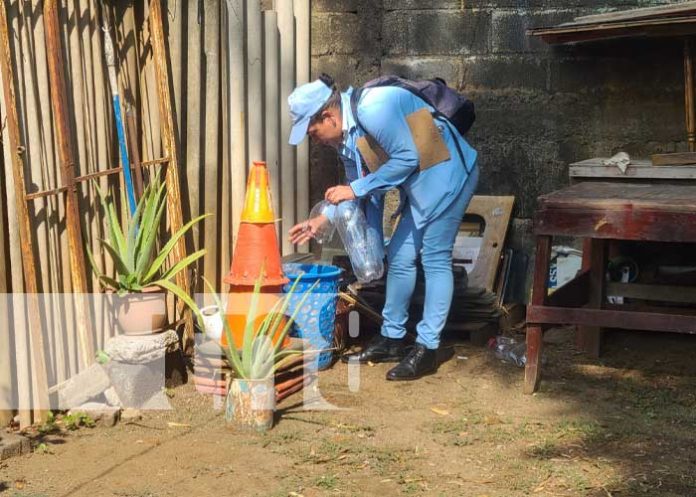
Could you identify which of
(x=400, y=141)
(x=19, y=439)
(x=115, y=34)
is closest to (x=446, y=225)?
(x=400, y=141)

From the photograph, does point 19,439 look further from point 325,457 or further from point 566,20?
point 566,20

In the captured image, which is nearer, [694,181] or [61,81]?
[61,81]

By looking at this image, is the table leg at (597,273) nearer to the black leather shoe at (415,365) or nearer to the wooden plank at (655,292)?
the wooden plank at (655,292)

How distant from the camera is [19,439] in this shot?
4930 mm

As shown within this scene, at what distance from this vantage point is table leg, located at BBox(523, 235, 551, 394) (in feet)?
18.3

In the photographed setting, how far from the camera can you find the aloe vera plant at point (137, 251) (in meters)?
5.64

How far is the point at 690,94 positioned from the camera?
6.48 meters

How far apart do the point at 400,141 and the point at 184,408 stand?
1.91m

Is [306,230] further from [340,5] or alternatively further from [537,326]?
[340,5]

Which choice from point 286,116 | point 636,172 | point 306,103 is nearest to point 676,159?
point 636,172

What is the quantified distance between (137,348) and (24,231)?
3.01 feet

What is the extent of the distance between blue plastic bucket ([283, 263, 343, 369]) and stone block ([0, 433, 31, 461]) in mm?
1772

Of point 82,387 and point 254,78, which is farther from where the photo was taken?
point 254,78

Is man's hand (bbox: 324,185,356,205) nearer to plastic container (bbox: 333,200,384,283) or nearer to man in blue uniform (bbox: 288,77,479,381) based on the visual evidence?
man in blue uniform (bbox: 288,77,479,381)
